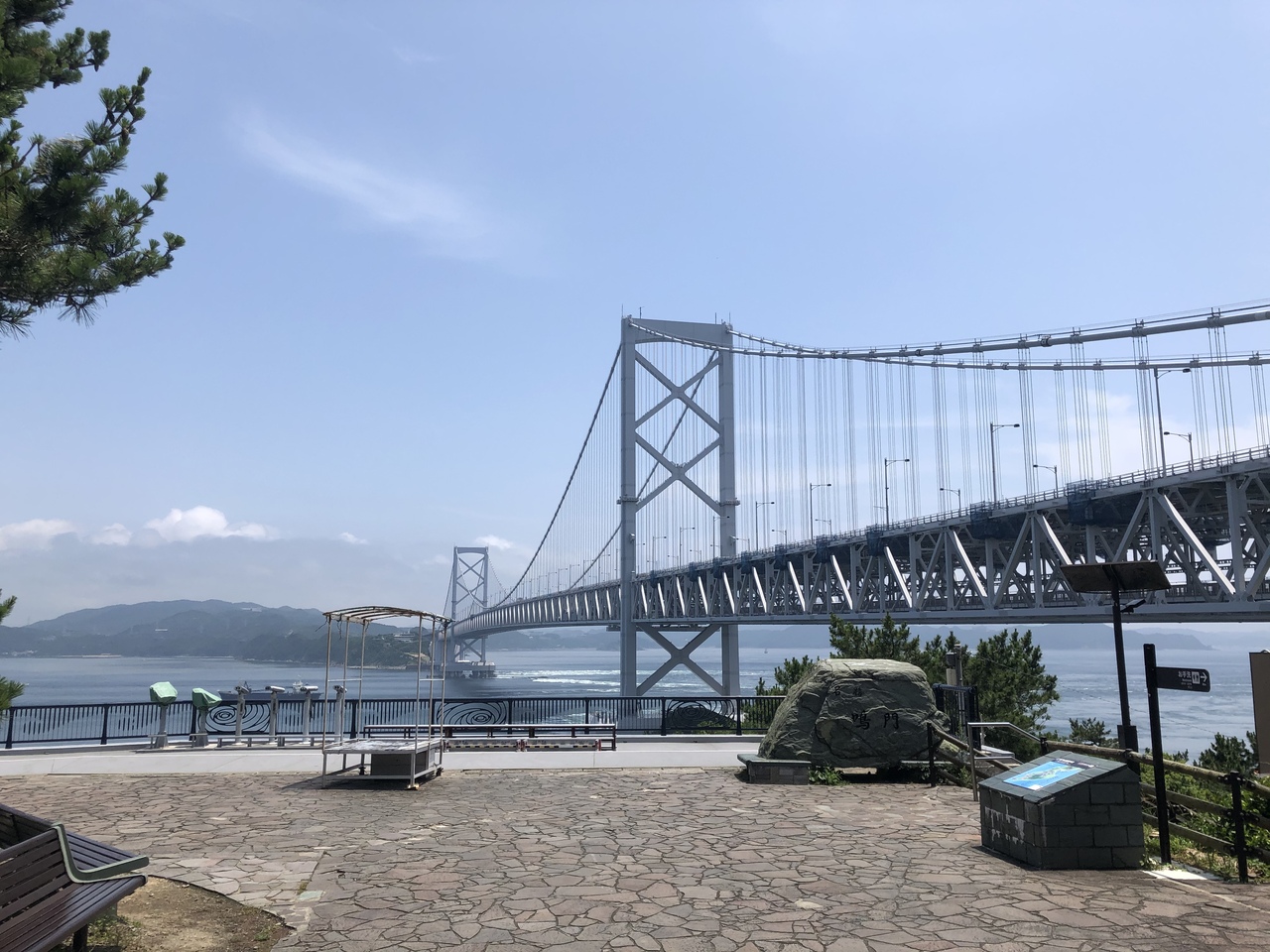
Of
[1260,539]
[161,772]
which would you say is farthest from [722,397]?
[161,772]

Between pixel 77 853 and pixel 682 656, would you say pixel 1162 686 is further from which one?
pixel 682 656

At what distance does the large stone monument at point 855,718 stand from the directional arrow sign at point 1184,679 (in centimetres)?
466

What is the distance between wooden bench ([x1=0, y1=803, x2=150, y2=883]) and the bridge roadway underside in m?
12.1

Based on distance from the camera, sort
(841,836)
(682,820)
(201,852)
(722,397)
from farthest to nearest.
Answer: (722,397) < (682,820) < (841,836) < (201,852)

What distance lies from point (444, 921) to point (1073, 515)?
25.0 meters

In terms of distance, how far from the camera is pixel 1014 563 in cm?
3055

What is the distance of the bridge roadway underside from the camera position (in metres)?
23.7

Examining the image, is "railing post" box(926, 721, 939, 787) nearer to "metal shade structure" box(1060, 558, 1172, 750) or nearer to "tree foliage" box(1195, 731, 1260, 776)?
"metal shade structure" box(1060, 558, 1172, 750)

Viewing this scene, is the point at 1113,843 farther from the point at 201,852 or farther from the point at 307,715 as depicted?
the point at 307,715

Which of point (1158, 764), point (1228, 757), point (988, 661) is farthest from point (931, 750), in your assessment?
point (988, 661)

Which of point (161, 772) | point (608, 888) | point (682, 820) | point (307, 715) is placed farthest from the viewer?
point (307, 715)

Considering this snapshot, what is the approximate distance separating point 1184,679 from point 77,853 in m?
7.87

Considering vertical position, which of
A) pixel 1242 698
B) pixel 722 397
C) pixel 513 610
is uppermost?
pixel 722 397

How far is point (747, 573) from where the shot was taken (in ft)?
151
